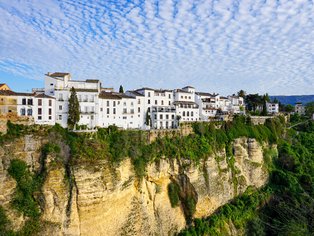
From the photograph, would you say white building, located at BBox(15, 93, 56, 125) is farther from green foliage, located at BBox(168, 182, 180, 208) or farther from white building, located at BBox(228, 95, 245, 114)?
white building, located at BBox(228, 95, 245, 114)

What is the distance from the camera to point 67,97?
26.0 metres

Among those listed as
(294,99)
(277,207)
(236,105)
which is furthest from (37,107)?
(294,99)

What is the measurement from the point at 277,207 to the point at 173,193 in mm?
14368

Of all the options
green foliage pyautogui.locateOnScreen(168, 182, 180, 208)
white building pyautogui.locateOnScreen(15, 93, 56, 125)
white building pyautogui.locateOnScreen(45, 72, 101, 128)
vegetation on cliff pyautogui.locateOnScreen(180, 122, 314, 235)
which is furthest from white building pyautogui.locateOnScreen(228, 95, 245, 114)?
white building pyautogui.locateOnScreen(15, 93, 56, 125)

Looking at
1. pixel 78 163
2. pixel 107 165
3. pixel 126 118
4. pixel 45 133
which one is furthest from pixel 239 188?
pixel 45 133

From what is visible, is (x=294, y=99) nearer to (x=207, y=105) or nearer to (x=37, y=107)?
(x=207, y=105)

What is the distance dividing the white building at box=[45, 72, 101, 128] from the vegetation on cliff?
15.2m

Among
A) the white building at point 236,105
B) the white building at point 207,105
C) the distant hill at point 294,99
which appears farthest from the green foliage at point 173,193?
the distant hill at point 294,99

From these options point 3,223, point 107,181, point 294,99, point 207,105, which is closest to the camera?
point 3,223

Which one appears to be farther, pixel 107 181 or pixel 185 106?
pixel 185 106

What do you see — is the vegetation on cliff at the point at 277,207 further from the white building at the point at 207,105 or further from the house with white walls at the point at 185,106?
the house with white walls at the point at 185,106

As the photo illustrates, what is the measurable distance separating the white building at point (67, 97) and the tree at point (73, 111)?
3.25ft

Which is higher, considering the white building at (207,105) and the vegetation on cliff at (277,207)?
the white building at (207,105)

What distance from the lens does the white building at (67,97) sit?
25.4 meters
